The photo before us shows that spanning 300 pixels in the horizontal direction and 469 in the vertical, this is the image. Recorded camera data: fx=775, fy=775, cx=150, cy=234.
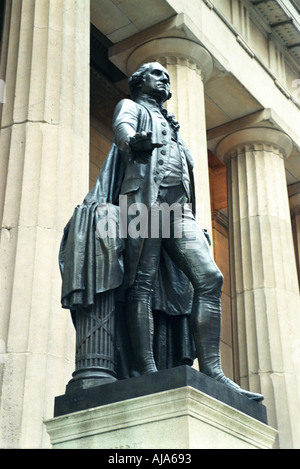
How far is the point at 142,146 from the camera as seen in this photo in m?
6.23

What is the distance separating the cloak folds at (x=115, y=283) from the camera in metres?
6.29

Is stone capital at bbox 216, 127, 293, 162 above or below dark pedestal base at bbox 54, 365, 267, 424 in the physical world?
→ above

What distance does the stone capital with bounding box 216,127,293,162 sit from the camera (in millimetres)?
19891

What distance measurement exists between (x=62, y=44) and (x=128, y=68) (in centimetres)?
523

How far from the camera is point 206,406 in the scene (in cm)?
552

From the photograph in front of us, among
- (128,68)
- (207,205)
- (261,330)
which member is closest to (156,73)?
(207,205)

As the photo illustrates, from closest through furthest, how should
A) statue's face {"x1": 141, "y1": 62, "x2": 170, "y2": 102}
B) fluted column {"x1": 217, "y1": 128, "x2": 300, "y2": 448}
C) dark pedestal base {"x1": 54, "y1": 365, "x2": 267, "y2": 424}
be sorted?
dark pedestal base {"x1": 54, "y1": 365, "x2": 267, "y2": 424} → statue's face {"x1": 141, "y1": 62, "x2": 170, "y2": 102} → fluted column {"x1": 217, "y1": 128, "x2": 300, "y2": 448}

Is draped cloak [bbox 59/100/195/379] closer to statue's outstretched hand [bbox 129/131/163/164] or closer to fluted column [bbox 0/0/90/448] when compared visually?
statue's outstretched hand [bbox 129/131/163/164]

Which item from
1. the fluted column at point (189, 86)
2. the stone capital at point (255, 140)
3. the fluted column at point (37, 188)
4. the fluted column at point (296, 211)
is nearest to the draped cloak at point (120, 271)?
the fluted column at point (37, 188)

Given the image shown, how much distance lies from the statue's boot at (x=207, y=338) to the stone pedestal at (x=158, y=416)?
35 centimetres

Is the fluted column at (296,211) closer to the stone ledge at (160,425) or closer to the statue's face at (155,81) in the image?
the statue's face at (155,81)

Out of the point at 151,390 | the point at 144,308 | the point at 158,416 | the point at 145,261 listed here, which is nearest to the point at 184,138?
the point at 145,261

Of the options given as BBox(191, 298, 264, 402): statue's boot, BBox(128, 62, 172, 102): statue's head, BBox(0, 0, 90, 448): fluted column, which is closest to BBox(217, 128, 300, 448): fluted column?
BBox(0, 0, 90, 448): fluted column

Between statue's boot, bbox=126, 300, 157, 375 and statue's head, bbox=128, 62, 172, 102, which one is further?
statue's head, bbox=128, 62, 172, 102
